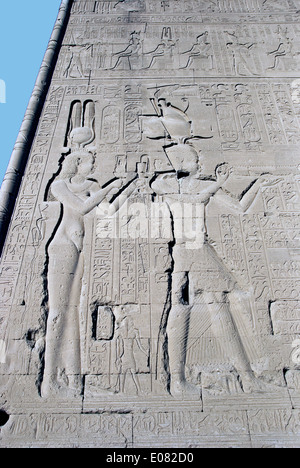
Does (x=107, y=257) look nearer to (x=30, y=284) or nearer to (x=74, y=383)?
(x=30, y=284)

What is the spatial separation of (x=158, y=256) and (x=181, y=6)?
4.80 m

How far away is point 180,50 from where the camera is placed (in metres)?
6.18

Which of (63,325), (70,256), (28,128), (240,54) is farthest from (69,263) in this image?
(240,54)

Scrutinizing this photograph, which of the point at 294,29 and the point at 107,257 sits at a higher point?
the point at 294,29

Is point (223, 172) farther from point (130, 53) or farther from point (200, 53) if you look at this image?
point (130, 53)

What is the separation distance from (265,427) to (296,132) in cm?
357

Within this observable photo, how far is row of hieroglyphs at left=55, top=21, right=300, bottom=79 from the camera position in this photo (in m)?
5.94

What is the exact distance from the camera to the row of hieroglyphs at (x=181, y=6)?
22.2ft

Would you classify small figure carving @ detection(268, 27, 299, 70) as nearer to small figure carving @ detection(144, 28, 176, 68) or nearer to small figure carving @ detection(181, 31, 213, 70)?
small figure carving @ detection(181, 31, 213, 70)

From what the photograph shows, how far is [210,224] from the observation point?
14.8ft

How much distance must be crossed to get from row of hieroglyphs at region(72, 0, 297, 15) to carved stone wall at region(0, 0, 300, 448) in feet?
3.27

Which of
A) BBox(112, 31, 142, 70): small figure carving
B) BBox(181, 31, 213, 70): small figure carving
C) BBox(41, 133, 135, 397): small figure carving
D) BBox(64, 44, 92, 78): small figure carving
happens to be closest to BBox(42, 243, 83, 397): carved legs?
BBox(41, 133, 135, 397): small figure carving

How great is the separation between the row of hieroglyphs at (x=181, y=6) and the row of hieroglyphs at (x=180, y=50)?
46 centimetres
